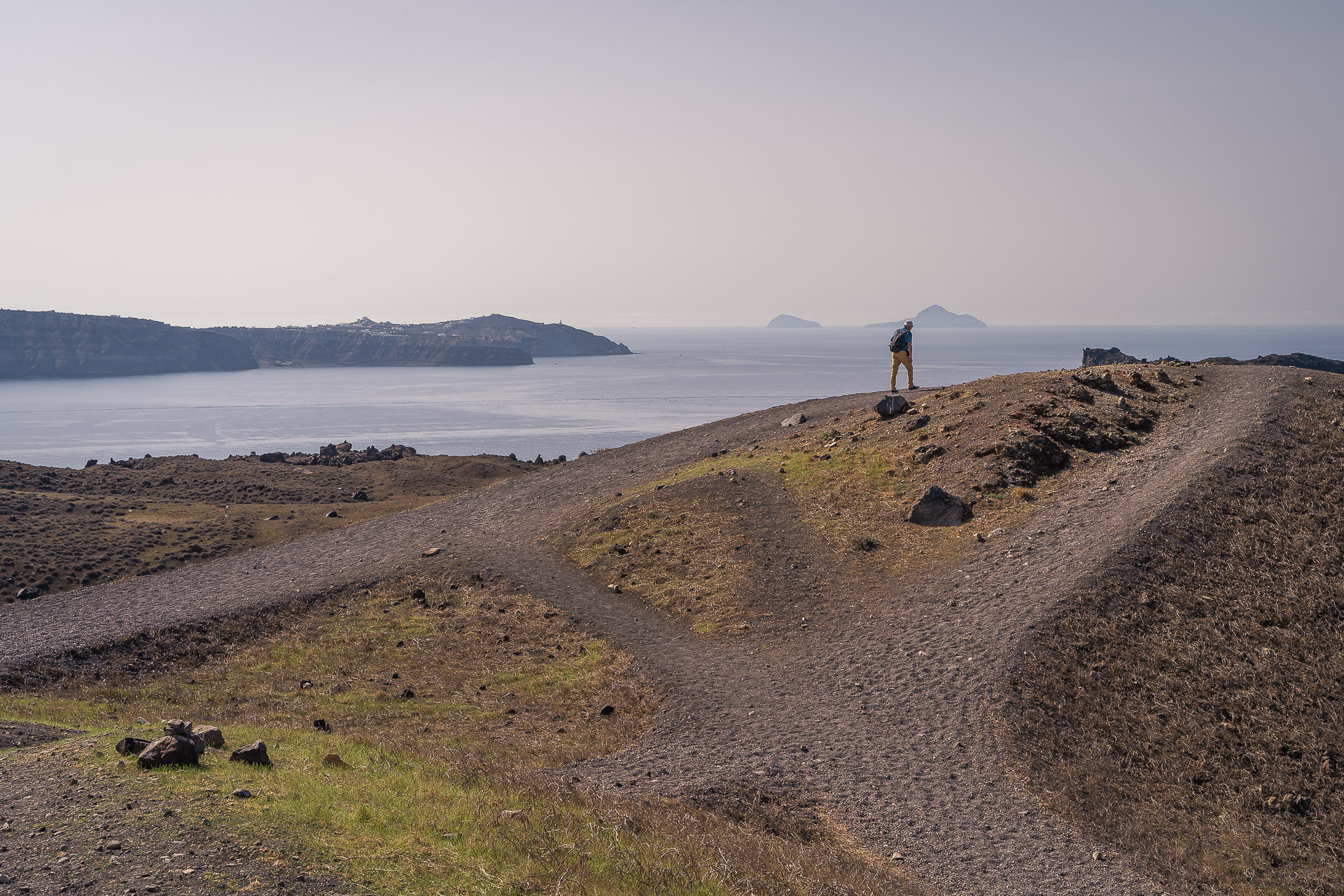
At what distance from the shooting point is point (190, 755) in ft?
30.8

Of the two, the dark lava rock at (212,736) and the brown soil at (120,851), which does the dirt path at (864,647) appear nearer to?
the dark lava rock at (212,736)

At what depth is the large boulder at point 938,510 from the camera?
1988 cm

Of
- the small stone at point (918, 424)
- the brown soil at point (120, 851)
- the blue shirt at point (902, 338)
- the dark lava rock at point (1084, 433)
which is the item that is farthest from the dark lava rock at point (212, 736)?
the blue shirt at point (902, 338)

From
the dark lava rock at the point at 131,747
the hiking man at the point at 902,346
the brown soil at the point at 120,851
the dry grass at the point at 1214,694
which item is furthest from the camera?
the hiking man at the point at 902,346

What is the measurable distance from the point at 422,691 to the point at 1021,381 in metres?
21.8

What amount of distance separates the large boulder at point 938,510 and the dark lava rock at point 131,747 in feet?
54.2

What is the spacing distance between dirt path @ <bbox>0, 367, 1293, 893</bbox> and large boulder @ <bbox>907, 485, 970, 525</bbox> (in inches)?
63.9

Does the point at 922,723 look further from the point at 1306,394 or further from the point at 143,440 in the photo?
the point at 143,440

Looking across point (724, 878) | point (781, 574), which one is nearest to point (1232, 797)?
point (724, 878)

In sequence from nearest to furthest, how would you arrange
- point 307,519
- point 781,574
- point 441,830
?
point 441,830 < point 781,574 < point 307,519

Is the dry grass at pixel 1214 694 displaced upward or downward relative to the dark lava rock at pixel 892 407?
downward

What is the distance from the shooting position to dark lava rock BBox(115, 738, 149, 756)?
9422mm

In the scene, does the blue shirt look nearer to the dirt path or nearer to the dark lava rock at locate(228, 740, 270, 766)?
the dirt path

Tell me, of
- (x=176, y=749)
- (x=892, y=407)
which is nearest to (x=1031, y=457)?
(x=892, y=407)
